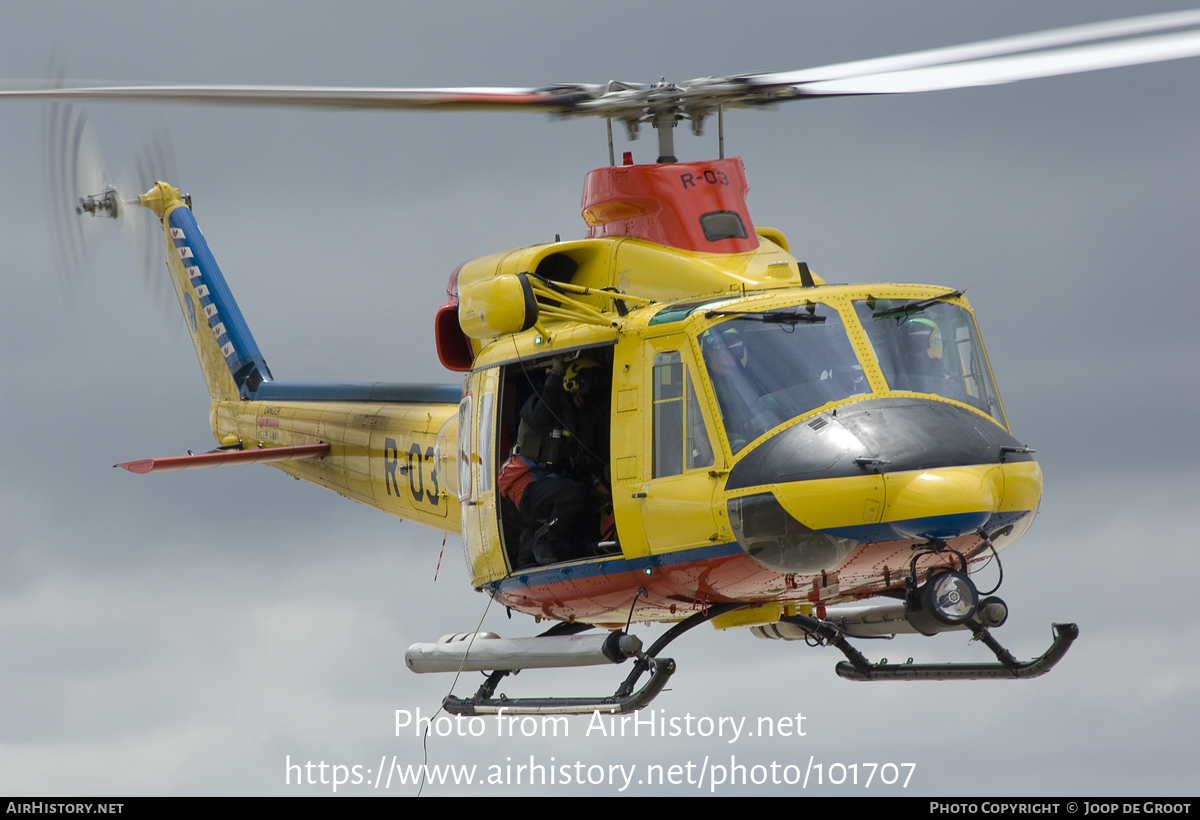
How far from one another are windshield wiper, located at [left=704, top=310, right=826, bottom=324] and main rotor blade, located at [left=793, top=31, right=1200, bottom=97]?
5.45 ft

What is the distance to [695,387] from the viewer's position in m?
9.81

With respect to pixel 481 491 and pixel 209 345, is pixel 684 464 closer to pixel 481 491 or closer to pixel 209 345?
pixel 481 491

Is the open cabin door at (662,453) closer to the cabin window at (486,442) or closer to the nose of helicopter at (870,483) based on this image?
the nose of helicopter at (870,483)

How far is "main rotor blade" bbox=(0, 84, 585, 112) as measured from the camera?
10.3 metres

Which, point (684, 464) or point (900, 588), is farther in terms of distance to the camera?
point (900, 588)

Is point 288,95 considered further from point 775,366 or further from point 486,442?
point 775,366

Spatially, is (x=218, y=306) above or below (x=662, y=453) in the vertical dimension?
above

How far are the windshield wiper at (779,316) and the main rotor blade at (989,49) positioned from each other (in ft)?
5.93

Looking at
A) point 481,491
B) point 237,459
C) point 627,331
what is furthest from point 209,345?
point 627,331

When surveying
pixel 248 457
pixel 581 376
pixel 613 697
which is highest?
pixel 581 376

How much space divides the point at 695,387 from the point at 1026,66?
2855 mm

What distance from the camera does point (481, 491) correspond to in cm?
1166

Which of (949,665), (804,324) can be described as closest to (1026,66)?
(804,324)

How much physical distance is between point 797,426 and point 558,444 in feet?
7.72
